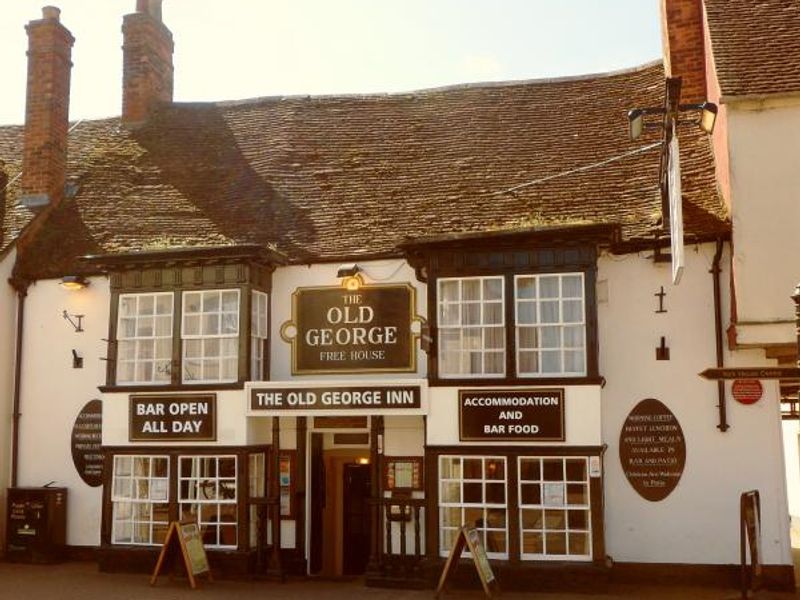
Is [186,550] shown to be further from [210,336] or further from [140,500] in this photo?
[210,336]

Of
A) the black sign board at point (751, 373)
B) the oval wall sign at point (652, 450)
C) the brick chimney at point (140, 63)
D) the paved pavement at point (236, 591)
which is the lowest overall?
the paved pavement at point (236, 591)

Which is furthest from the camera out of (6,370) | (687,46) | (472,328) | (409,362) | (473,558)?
(687,46)

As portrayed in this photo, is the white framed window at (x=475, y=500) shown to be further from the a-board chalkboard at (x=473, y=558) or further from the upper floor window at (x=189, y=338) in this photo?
the upper floor window at (x=189, y=338)

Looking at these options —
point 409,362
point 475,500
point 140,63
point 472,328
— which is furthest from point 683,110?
point 140,63

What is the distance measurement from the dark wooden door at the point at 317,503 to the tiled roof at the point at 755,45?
26.4 ft

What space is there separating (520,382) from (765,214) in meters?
3.99

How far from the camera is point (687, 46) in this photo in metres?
15.3

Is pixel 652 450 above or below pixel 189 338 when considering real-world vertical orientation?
below

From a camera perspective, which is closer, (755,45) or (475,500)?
(475,500)

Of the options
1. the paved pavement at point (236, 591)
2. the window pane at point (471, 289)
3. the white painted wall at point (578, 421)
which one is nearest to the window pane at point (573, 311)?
the white painted wall at point (578, 421)

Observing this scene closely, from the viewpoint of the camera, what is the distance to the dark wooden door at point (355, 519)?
14188 mm

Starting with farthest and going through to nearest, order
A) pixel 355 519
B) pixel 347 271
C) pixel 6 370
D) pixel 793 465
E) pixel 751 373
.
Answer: pixel 793 465, pixel 6 370, pixel 355 519, pixel 347 271, pixel 751 373

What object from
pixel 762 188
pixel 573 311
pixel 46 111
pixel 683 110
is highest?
pixel 46 111

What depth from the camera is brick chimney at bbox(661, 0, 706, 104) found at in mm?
15227
